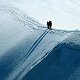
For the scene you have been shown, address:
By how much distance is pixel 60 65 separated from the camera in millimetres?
16641

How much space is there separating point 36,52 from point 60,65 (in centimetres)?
308

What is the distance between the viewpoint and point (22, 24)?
24031 mm

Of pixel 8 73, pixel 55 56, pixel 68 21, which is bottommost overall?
pixel 68 21

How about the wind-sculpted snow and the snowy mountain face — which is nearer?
the wind-sculpted snow

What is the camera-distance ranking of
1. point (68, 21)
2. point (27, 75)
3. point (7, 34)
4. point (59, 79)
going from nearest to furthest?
1. point (59, 79)
2. point (27, 75)
3. point (7, 34)
4. point (68, 21)

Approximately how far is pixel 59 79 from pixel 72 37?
4.26 m

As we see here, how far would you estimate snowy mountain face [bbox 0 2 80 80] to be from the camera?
54.3ft

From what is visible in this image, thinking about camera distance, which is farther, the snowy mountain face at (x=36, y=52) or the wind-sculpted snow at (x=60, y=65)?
the snowy mountain face at (x=36, y=52)

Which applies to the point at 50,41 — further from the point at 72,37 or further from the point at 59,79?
the point at 59,79

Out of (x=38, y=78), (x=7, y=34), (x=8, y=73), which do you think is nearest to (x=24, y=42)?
(x=7, y=34)

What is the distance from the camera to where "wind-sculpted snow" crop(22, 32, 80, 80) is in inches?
626

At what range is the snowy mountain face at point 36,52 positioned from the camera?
1655 centimetres

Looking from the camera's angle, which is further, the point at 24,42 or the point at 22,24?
the point at 22,24

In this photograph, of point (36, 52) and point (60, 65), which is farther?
point (36, 52)
